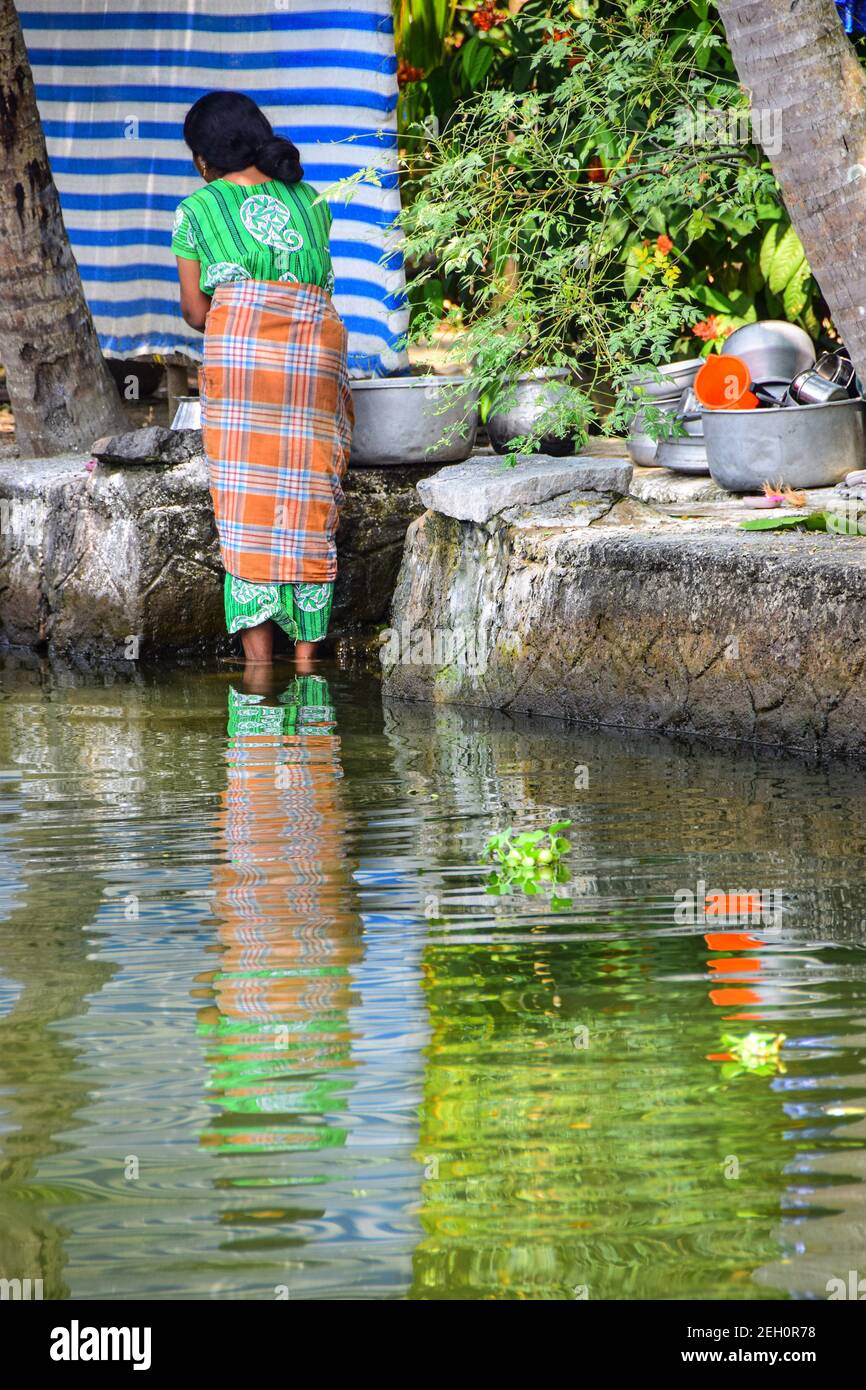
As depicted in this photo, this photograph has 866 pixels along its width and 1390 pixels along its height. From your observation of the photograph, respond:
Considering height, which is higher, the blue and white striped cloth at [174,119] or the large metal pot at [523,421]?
the blue and white striped cloth at [174,119]

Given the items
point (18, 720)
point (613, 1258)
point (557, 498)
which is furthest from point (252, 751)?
point (613, 1258)

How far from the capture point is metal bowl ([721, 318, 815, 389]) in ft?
25.7

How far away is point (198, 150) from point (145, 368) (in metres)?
3.78

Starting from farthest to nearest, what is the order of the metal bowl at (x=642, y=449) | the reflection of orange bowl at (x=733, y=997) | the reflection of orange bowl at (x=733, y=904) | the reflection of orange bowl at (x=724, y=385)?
the metal bowl at (x=642, y=449)
the reflection of orange bowl at (x=724, y=385)
the reflection of orange bowl at (x=733, y=904)
the reflection of orange bowl at (x=733, y=997)

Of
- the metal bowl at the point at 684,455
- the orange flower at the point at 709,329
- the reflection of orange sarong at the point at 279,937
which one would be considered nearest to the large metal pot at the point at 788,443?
the metal bowl at the point at 684,455

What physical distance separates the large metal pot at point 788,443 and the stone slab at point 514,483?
42 cm

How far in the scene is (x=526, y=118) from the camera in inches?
248

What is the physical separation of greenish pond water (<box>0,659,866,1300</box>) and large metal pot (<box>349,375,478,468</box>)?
10.3 feet

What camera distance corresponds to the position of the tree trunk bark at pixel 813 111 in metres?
5.47

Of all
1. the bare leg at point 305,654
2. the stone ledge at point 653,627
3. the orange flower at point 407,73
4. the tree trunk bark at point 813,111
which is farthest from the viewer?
the orange flower at point 407,73

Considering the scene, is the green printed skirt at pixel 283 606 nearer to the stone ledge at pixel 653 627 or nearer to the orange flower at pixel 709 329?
the stone ledge at pixel 653 627

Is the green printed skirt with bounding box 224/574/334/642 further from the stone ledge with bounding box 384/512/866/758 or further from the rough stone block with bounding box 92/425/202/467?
the rough stone block with bounding box 92/425/202/467

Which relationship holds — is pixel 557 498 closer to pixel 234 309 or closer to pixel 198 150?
pixel 234 309

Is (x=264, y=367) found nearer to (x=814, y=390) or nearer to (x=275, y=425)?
(x=275, y=425)
